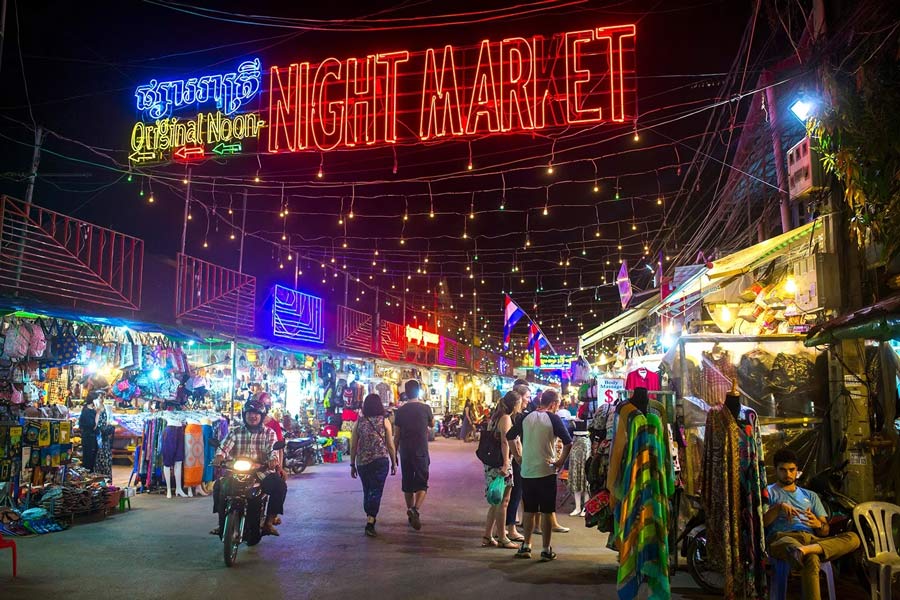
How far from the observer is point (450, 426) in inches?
1289

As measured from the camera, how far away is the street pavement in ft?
20.6

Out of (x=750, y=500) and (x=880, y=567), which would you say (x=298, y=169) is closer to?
(x=750, y=500)

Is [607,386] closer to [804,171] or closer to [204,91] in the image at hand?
[804,171]

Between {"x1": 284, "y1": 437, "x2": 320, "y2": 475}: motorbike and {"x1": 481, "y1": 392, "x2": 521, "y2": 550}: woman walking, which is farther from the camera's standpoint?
{"x1": 284, "y1": 437, "x2": 320, "y2": 475}: motorbike

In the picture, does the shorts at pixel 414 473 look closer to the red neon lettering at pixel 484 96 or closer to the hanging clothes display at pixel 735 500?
the hanging clothes display at pixel 735 500

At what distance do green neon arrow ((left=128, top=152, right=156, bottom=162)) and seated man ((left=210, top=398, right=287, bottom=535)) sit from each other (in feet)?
21.8

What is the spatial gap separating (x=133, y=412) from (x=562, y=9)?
44.7 ft

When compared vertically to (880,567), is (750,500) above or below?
above

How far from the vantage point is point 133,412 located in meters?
16.4

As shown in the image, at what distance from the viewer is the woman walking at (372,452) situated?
9180mm

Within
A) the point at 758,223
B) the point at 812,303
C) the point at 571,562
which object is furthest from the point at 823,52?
the point at 758,223

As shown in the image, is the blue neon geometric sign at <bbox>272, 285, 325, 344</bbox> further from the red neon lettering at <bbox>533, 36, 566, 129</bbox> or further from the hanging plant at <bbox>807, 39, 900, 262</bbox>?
the hanging plant at <bbox>807, 39, 900, 262</bbox>

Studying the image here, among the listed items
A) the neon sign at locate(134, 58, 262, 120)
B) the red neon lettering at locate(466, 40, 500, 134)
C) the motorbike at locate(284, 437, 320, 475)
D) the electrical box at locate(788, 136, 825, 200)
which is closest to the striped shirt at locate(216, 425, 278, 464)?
the red neon lettering at locate(466, 40, 500, 134)

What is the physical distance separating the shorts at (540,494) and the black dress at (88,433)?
9.30 m
